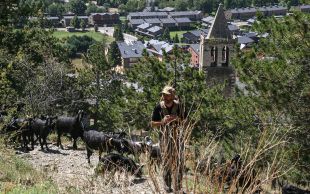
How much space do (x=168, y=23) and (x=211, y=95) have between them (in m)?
81.5

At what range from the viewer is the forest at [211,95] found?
708 centimetres

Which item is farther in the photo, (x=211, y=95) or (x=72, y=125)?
(x=211, y=95)

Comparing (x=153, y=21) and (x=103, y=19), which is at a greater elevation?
(x=103, y=19)

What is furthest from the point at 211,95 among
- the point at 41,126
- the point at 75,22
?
the point at 75,22

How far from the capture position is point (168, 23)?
3777 inches

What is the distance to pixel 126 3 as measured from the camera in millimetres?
118438

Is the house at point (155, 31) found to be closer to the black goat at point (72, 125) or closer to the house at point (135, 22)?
the house at point (135, 22)

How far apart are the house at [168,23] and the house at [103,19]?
10276 millimetres

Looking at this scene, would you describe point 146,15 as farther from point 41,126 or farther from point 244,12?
point 41,126

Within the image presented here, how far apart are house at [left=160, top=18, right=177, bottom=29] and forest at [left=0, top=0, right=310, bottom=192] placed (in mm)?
65416

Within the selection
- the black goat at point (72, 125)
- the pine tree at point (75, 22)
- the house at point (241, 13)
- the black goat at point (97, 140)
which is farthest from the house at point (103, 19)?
the black goat at point (97, 140)

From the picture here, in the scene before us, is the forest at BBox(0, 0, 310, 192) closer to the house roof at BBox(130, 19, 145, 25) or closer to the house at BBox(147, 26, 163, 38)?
the house at BBox(147, 26, 163, 38)

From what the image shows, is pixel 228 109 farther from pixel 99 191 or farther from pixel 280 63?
pixel 99 191

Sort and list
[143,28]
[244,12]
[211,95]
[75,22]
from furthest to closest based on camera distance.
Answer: [244,12]
[143,28]
[75,22]
[211,95]
